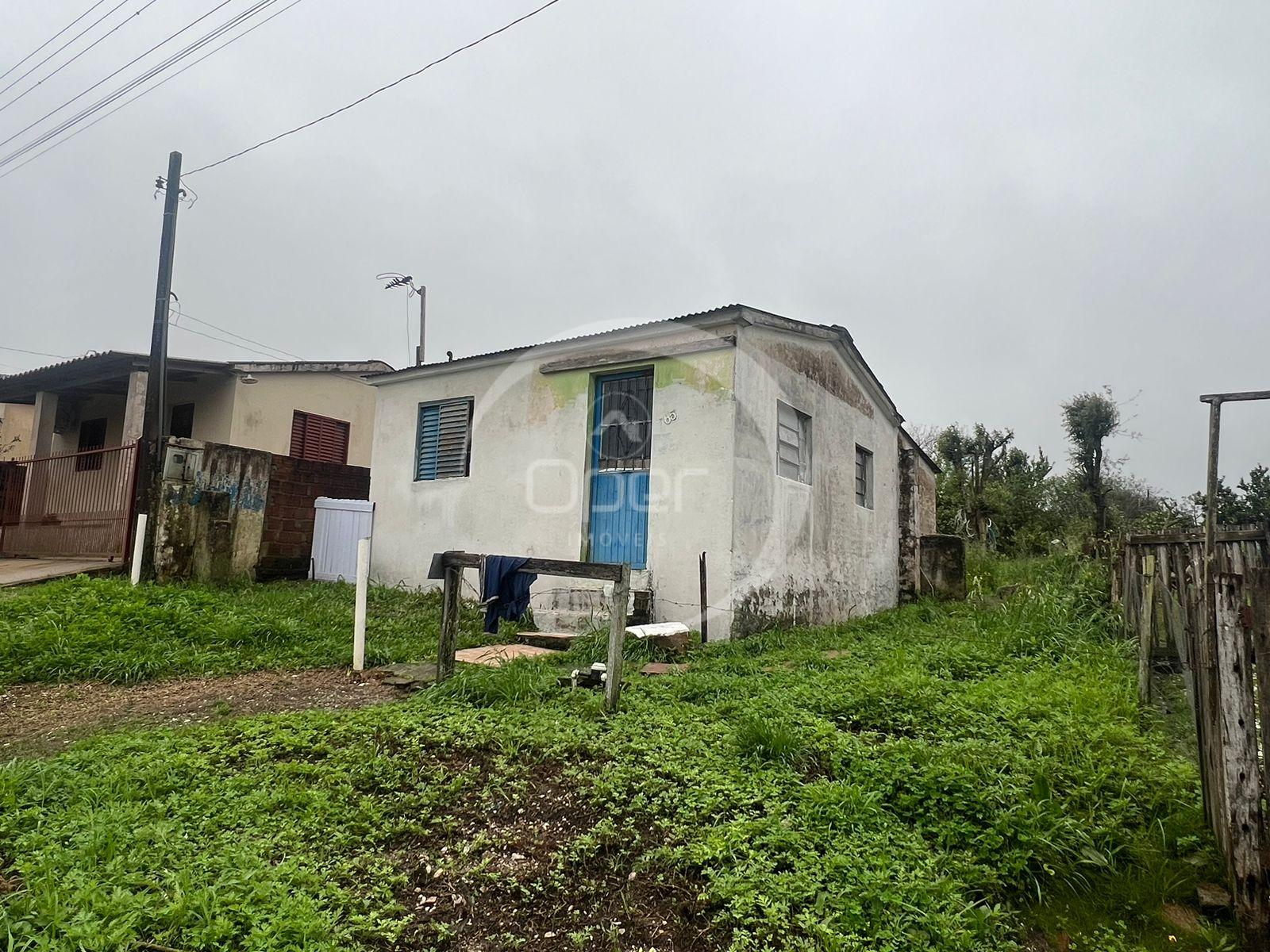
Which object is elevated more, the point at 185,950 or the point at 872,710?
the point at 872,710

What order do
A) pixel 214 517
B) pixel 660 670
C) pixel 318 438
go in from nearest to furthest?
1. pixel 660 670
2. pixel 214 517
3. pixel 318 438

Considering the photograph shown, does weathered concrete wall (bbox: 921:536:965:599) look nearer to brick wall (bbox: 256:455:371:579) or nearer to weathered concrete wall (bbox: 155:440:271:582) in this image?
brick wall (bbox: 256:455:371:579)

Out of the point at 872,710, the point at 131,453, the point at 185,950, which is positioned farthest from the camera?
the point at 131,453

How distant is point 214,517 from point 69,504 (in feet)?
A: 9.69

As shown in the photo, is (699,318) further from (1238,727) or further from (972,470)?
(972,470)

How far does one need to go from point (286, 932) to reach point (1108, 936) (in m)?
3.00

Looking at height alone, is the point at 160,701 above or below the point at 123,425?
below

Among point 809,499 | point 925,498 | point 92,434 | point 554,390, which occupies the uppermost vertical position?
point 554,390

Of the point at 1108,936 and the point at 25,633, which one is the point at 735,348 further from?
the point at 25,633

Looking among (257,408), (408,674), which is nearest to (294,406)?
(257,408)

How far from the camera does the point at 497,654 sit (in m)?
6.84

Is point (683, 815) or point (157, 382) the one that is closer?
point (683, 815)

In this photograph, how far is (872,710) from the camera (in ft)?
14.7

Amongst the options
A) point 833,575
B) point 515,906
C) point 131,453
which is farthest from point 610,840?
point 131,453
